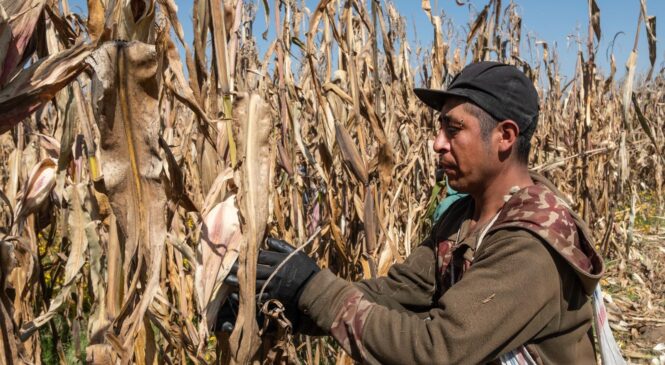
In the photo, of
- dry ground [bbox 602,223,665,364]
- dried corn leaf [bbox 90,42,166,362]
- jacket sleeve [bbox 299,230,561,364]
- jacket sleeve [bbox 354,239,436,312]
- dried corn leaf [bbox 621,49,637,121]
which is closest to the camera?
dried corn leaf [bbox 90,42,166,362]

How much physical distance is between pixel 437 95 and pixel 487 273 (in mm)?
515

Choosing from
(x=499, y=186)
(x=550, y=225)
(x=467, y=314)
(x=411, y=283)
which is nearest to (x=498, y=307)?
(x=467, y=314)

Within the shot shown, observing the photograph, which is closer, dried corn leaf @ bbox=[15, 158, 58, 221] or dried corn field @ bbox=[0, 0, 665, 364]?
dried corn field @ bbox=[0, 0, 665, 364]

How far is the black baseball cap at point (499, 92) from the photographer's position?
1560 mm

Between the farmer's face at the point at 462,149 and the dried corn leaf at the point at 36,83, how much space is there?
90cm

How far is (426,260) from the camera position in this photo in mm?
1827

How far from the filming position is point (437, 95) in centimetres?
168

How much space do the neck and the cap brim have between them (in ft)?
0.71

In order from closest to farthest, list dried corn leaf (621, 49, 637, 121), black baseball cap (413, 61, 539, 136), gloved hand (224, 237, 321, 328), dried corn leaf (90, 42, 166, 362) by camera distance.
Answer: dried corn leaf (90, 42, 166, 362) < gloved hand (224, 237, 321, 328) < black baseball cap (413, 61, 539, 136) < dried corn leaf (621, 49, 637, 121)

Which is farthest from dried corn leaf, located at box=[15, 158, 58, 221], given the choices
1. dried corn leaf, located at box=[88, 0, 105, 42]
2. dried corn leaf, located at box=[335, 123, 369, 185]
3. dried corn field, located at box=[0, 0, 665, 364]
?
dried corn leaf, located at box=[335, 123, 369, 185]

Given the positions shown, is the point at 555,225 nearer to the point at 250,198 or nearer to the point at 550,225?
the point at 550,225

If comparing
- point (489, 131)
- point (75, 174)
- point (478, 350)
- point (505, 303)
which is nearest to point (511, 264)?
point (505, 303)

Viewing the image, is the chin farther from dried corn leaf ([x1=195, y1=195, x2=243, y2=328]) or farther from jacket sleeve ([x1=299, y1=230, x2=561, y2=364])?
dried corn leaf ([x1=195, y1=195, x2=243, y2=328])

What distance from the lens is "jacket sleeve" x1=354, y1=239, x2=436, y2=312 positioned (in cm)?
178
